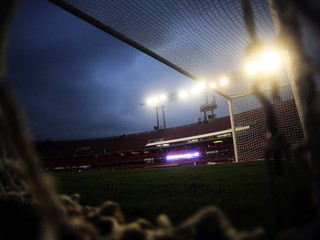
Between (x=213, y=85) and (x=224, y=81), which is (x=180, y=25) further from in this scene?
(x=224, y=81)

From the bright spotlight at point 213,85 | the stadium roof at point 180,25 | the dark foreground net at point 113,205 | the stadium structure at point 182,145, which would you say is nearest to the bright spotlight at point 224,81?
the bright spotlight at point 213,85

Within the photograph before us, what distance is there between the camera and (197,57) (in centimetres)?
576

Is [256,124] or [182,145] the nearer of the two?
[256,124]

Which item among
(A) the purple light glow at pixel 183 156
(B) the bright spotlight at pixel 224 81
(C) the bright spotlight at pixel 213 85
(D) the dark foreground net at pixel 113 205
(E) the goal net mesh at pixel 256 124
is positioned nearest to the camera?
(D) the dark foreground net at pixel 113 205

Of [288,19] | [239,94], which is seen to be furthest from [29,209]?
[239,94]

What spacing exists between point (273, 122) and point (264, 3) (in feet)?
12.2

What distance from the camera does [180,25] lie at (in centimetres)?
455

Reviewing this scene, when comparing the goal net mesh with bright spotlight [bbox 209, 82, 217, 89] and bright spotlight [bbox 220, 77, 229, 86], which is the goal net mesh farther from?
bright spotlight [bbox 209, 82, 217, 89]

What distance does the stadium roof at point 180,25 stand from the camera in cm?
364

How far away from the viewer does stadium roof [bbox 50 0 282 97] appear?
3.64m

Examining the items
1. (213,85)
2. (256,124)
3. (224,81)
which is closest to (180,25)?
(213,85)

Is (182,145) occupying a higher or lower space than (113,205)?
Result: higher

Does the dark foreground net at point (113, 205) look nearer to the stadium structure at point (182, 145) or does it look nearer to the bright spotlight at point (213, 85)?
the stadium structure at point (182, 145)

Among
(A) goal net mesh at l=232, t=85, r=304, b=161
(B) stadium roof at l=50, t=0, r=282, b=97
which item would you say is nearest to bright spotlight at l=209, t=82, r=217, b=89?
(B) stadium roof at l=50, t=0, r=282, b=97
